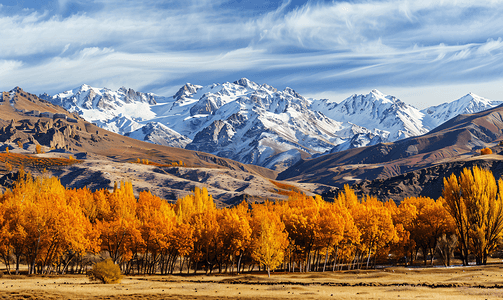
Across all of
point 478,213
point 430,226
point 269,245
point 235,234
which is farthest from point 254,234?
point 478,213

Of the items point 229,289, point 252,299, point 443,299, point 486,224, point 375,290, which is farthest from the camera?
point 486,224

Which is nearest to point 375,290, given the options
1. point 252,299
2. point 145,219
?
point 252,299

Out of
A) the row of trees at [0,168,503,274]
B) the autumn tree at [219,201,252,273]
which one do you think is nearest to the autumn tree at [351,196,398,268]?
the row of trees at [0,168,503,274]

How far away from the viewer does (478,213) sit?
78.4m

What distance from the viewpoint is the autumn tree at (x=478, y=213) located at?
255 ft

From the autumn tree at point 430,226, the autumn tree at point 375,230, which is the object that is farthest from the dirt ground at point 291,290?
the autumn tree at point 430,226

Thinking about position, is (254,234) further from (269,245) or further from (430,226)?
(430,226)

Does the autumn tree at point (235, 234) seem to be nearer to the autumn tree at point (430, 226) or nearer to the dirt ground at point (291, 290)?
the dirt ground at point (291, 290)

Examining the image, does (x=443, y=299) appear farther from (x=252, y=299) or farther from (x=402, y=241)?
(x=402, y=241)

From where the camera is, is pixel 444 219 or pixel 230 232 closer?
pixel 230 232

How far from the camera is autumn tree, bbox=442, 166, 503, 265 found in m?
77.8

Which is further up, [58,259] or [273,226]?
[273,226]

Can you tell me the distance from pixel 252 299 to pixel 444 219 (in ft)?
232

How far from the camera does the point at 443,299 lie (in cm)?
3941
